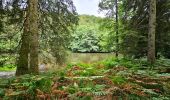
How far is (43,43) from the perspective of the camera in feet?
42.4

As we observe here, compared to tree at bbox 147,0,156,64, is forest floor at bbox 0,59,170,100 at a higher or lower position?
lower

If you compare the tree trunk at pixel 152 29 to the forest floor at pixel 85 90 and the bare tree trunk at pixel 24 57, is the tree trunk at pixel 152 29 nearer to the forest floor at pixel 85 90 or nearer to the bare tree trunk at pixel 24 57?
the bare tree trunk at pixel 24 57

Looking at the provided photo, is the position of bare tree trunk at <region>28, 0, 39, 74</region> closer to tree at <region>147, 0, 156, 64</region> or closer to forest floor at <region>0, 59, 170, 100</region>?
forest floor at <region>0, 59, 170, 100</region>

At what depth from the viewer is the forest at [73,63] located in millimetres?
4473

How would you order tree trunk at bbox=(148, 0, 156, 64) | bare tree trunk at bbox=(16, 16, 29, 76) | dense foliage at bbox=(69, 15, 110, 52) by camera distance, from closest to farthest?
bare tree trunk at bbox=(16, 16, 29, 76)
tree trunk at bbox=(148, 0, 156, 64)
dense foliage at bbox=(69, 15, 110, 52)

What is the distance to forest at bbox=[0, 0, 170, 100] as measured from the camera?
447cm

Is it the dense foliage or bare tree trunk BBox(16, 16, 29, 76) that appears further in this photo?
the dense foliage

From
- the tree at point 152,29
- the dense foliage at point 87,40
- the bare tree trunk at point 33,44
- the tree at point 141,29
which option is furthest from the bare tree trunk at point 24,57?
the dense foliage at point 87,40

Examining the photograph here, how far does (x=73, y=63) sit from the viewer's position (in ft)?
33.7

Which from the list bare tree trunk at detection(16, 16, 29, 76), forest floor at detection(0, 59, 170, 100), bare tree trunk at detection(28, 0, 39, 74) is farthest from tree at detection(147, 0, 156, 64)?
forest floor at detection(0, 59, 170, 100)

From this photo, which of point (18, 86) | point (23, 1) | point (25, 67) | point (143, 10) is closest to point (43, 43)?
point (23, 1)

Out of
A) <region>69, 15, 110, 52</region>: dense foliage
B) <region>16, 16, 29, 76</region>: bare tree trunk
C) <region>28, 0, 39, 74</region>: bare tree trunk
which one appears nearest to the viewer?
<region>28, 0, 39, 74</region>: bare tree trunk

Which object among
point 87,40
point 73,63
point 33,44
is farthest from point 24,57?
point 87,40

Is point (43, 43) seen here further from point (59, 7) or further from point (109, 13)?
point (109, 13)
